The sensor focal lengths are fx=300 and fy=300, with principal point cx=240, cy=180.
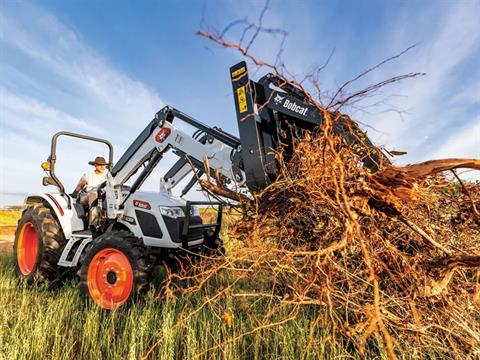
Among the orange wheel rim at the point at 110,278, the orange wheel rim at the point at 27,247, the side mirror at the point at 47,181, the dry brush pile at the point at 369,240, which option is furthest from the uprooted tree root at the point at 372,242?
the orange wheel rim at the point at 27,247

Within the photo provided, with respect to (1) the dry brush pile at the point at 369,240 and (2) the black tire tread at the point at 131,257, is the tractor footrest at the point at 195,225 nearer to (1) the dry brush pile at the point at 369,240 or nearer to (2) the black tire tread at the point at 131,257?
(2) the black tire tread at the point at 131,257

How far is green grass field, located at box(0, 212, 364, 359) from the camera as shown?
7.00 ft

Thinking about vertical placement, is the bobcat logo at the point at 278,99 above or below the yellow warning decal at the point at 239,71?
below

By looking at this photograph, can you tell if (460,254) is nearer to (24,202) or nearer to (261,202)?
(261,202)

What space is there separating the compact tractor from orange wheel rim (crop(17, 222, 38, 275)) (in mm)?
14

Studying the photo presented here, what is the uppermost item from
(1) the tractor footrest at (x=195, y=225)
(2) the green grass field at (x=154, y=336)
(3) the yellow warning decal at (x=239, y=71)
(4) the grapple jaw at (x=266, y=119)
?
(3) the yellow warning decal at (x=239, y=71)

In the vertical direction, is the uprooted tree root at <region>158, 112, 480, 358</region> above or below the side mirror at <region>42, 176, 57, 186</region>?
below

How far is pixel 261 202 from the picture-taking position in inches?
94.6

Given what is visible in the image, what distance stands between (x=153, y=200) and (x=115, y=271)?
90cm

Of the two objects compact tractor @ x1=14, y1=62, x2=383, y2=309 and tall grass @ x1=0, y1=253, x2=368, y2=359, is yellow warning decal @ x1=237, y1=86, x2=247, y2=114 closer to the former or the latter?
compact tractor @ x1=14, y1=62, x2=383, y2=309

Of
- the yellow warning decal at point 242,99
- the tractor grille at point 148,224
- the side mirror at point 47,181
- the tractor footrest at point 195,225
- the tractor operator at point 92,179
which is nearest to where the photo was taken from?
the yellow warning decal at point 242,99

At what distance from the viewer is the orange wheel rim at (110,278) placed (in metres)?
3.22

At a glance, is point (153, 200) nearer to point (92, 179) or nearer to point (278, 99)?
point (92, 179)

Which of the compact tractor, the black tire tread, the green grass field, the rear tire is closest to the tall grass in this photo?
the green grass field
